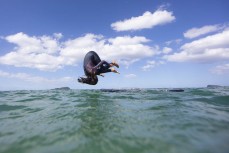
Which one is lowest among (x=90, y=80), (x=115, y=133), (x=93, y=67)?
(x=115, y=133)

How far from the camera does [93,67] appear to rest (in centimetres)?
1485

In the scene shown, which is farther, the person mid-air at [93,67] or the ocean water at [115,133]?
the person mid-air at [93,67]

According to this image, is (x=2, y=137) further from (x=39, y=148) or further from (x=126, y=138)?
(x=126, y=138)

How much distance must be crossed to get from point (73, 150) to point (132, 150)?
1.57m

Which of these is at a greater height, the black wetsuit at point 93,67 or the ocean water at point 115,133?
the black wetsuit at point 93,67

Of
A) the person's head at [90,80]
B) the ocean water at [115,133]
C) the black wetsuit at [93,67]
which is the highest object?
the black wetsuit at [93,67]

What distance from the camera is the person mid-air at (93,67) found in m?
14.7

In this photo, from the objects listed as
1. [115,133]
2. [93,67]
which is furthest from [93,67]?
[115,133]

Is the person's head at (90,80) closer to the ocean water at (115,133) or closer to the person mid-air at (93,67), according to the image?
the person mid-air at (93,67)

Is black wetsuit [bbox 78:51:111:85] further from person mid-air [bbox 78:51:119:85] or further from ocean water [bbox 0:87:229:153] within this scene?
ocean water [bbox 0:87:229:153]

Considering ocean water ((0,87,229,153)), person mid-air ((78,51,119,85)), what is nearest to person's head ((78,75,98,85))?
person mid-air ((78,51,119,85))

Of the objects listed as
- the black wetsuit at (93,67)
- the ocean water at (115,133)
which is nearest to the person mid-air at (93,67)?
the black wetsuit at (93,67)

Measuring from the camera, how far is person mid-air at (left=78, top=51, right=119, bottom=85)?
1469cm

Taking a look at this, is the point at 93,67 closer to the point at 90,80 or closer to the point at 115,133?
the point at 90,80
